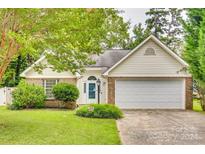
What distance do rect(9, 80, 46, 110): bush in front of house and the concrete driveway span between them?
1289 millimetres

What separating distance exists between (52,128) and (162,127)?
1648 mm

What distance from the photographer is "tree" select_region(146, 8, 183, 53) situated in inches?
223

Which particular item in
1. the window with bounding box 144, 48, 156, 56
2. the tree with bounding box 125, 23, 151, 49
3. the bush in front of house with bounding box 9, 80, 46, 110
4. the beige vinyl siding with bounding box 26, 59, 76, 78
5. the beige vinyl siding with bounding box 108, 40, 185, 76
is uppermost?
the tree with bounding box 125, 23, 151, 49

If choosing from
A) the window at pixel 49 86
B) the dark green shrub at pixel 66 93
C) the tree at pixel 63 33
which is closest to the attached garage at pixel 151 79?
the tree at pixel 63 33

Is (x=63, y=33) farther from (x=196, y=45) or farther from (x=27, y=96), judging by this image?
(x=196, y=45)

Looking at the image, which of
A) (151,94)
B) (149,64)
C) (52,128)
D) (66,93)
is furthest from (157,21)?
(52,128)

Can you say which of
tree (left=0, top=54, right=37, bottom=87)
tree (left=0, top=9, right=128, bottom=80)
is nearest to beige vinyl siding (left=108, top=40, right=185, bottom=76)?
tree (left=0, top=9, right=128, bottom=80)

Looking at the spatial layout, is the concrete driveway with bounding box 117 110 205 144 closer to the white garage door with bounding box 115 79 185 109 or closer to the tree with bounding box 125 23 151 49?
the white garage door with bounding box 115 79 185 109

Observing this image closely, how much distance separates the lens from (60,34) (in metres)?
5.64

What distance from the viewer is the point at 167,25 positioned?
5.82m

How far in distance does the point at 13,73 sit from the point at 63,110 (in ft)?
3.22

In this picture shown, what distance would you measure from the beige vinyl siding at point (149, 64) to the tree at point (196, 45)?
21 centimetres
